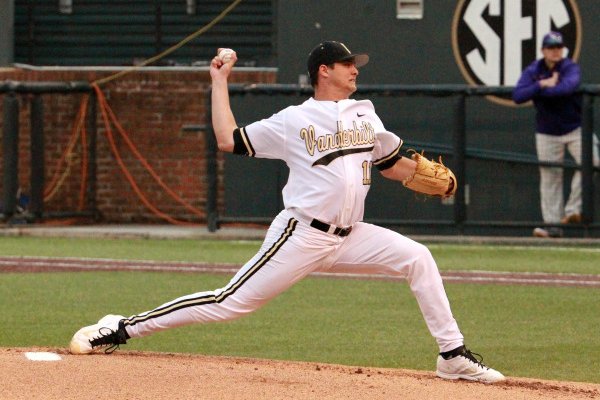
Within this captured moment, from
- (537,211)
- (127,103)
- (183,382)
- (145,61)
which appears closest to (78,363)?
(183,382)

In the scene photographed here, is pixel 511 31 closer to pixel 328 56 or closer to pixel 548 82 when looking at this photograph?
pixel 548 82

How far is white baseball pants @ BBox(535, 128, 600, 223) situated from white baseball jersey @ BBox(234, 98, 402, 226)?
8.71 m

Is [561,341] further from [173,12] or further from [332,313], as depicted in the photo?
[173,12]

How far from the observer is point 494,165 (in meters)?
16.2

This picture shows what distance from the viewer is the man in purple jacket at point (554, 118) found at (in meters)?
15.3

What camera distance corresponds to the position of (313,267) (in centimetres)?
731

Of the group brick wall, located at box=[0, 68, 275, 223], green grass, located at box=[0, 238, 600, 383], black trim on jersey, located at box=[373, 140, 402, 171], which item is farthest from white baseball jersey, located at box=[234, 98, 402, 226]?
brick wall, located at box=[0, 68, 275, 223]

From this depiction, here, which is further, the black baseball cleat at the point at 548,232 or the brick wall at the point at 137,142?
the brick wall at the point at 137,142

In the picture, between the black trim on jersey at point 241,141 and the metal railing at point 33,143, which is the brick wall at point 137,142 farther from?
the black trim on jersey at point 241,141

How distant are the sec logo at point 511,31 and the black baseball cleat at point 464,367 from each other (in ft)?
30.7

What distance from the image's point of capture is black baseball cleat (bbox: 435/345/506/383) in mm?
7285

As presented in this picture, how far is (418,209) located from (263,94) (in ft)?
7.12

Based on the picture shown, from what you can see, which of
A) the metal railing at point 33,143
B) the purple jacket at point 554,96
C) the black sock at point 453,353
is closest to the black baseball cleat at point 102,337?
the black sock at point 453,353

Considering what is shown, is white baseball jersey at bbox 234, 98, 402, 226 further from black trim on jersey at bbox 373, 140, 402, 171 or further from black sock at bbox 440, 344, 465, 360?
black sock at bbox 440, 344, 465, 360
